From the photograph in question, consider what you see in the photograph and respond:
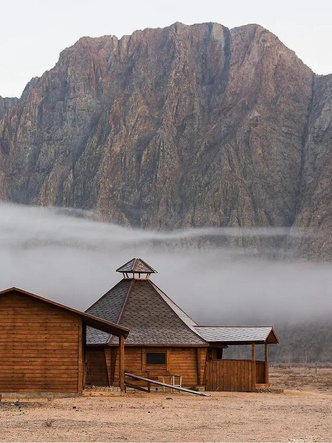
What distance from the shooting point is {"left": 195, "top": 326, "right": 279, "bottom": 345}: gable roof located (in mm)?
53219

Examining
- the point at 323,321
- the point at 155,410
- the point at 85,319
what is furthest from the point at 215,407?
the point at 323,321

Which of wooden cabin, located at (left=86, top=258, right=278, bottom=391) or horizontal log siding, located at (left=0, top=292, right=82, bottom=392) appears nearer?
horizontal log siding, located at (left=0, top=292, right=82, bottom=392)

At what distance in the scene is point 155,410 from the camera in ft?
107

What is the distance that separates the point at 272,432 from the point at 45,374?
17.3 metres

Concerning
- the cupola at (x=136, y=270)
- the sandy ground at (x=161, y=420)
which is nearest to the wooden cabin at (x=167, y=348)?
the cupola at (x=136, y=270)


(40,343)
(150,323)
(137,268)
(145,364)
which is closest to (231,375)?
(145,364)

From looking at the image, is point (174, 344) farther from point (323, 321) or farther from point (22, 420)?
point (323, 321)

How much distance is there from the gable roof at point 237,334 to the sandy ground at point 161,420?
13.5 meters

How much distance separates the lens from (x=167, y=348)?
51531 millimetres

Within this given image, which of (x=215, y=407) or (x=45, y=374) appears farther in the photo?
(x=45, y=374)

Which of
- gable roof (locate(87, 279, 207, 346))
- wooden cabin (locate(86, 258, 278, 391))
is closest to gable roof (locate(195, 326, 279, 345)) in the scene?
wooden cabin (locate(86, 258, 278, 391))

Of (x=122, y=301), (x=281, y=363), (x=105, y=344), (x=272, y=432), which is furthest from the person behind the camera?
(x=281, y=363)

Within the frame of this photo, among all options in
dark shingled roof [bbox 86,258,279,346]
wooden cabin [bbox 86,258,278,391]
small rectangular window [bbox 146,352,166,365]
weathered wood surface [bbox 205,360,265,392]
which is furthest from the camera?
dark shingled roof [bbox 86,258,279,346]

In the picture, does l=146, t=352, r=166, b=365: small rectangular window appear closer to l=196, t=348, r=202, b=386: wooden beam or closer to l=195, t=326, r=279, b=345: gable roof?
l=196, t=348, r=202, b=386: wooden beam
